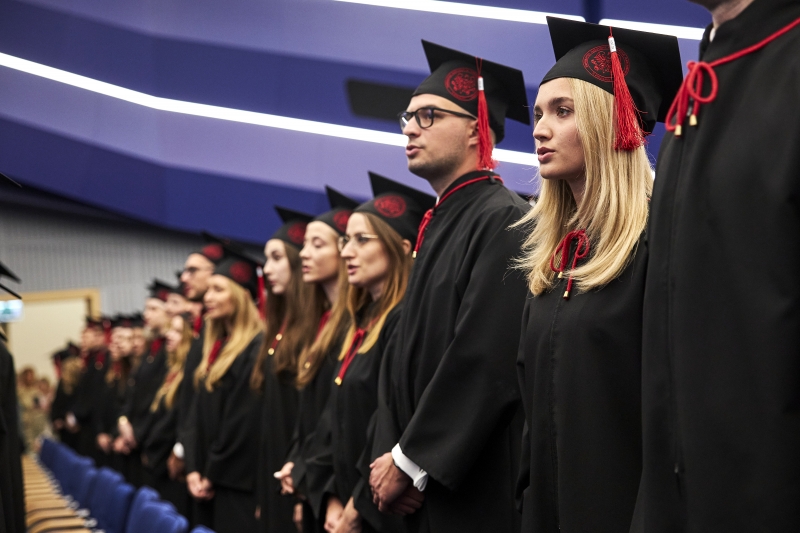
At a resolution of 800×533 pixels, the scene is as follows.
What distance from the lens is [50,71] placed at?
1258 cm

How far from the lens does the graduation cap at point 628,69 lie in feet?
8.10

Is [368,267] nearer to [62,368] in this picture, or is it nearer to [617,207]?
[617,207]

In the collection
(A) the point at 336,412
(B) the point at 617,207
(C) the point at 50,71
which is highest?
(C) the point at 50,71

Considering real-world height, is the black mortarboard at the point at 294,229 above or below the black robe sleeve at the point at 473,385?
above

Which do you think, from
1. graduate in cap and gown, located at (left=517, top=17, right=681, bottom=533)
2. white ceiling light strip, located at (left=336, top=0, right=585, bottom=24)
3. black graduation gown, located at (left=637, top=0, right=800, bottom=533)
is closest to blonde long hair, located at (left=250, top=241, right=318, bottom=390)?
graduate in cap and gown, located at (left=517, top=17, right=681, bottom=533)

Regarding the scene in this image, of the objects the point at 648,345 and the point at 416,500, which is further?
the point at 416,500

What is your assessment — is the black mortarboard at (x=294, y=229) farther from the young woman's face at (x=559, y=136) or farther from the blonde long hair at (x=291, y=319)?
the young woman's face at (x=559, y=136)

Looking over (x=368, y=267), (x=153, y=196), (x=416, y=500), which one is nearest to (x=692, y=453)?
(x=416, y=500)

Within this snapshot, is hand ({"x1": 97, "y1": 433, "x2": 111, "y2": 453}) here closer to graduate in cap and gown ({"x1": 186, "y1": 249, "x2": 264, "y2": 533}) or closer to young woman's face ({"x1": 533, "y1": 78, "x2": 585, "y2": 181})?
graduate in cap and gown ({"x1": 186, "y1": 249, "x2": 264, "y2": 533})

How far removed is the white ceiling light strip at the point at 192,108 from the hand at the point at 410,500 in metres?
8.19

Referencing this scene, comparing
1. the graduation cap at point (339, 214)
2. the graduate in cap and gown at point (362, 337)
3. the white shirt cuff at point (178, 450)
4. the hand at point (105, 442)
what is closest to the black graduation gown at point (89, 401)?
the hand at point (105, 442)

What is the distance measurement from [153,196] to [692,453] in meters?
12.4

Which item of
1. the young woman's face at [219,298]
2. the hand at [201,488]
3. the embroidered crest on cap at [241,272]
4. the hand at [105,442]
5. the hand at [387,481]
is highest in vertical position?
the embroidered crest on cap at [241,272]

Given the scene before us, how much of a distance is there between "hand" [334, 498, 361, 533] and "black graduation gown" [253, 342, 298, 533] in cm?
154
